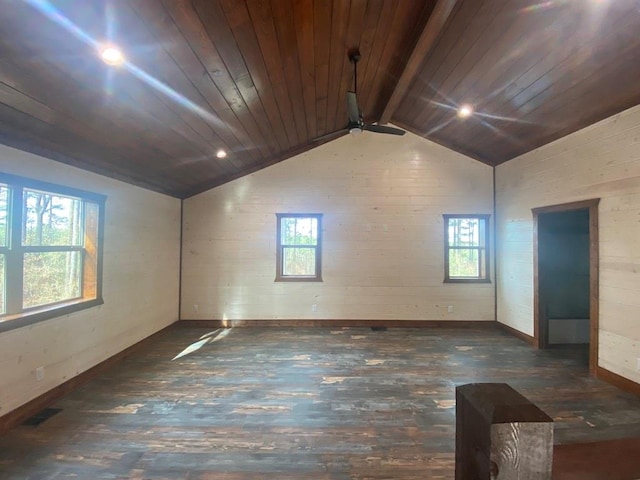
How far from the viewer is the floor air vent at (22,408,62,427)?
263 cm

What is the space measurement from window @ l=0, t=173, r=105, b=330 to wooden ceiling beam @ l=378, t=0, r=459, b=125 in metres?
3.87

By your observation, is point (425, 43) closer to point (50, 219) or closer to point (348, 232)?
point (348, 232)

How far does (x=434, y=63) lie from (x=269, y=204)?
11.8 ft

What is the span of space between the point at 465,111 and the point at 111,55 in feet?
13.7

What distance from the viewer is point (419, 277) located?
5.75 m

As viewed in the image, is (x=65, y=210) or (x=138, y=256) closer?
(x=65, y=210)

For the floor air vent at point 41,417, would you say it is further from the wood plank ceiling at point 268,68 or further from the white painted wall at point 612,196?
the white painted wall at point 612,196

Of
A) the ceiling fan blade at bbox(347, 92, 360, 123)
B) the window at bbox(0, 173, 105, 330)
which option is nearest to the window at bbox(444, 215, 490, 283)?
the ceiling fan blade at bbox(347, 92, 360, 123)

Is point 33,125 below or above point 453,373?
above

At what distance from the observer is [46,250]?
3043mm

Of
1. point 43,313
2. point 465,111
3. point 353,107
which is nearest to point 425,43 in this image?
point 353,107

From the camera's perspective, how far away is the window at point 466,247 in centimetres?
577

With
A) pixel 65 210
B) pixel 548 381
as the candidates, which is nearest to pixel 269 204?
pixel 65 210

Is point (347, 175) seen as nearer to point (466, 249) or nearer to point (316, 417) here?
point (466, 249)
